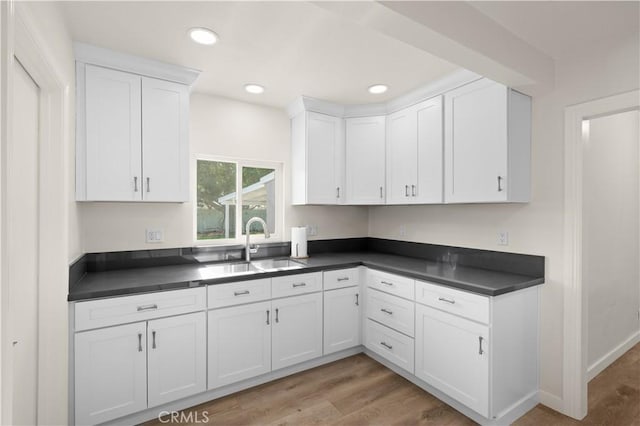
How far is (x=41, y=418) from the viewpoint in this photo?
63.5 inches

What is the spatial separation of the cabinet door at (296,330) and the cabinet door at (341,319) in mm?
81

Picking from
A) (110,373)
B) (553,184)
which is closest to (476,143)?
(553,184)

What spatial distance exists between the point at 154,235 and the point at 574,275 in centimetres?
309

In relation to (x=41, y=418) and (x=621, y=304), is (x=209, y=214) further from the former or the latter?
(x=621, y=304)

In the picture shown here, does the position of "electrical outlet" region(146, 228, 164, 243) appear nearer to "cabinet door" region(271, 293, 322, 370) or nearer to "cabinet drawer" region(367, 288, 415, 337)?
"cabinet door" region(271, 293, 322, 370)

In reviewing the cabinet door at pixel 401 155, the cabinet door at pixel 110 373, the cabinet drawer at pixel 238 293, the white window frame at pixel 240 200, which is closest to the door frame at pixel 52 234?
the cabinet door at pixel 110 373

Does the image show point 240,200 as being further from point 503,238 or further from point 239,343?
point 503,238

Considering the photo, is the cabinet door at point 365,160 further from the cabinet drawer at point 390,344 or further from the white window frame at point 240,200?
the cabinet drawer at point 390,344

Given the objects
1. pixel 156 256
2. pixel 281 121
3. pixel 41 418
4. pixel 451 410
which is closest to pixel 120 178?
pixel 156 256

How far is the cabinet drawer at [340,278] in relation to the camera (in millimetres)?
2768

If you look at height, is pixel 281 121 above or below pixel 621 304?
above

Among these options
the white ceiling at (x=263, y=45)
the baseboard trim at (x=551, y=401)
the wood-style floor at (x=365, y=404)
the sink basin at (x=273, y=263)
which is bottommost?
the wood-style floor at (x=365, y=404)

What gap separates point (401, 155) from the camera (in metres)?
2.99

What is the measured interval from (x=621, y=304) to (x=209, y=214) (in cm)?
384
